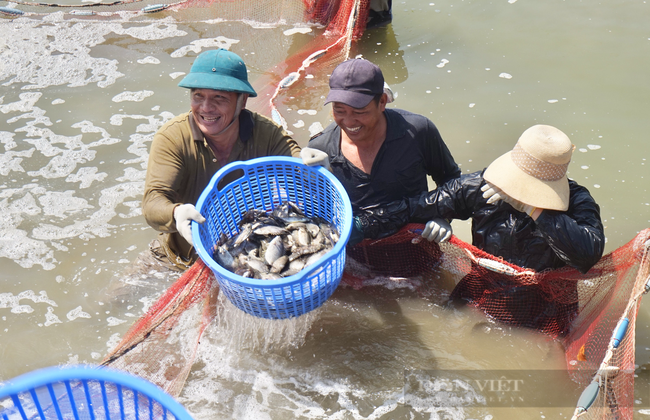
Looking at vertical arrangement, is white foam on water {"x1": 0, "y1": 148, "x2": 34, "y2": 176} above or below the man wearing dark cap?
below

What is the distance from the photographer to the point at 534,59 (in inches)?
271

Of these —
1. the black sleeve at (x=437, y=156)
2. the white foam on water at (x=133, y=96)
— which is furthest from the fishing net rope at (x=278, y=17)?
the black sleeve at (x=437, y=156)

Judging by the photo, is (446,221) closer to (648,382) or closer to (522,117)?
(648,382)

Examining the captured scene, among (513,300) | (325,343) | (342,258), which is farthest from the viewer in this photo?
(325,343)

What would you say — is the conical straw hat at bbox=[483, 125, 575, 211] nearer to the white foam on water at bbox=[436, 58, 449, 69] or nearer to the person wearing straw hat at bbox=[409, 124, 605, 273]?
the person wearing straw hat at bbox=[409, 124, 605, 273]

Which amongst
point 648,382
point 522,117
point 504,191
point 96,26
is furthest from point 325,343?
point 96,26

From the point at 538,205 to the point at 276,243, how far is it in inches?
59.8

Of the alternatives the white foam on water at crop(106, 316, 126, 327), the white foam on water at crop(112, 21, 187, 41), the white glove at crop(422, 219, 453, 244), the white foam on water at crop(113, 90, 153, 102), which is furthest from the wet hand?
the white foam on water at crop(112, 21, 187, 41)

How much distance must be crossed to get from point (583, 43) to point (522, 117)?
208 cm

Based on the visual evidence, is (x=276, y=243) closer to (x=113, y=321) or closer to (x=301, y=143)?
(x=113, y=321)

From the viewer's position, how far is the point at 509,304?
11.6 ft

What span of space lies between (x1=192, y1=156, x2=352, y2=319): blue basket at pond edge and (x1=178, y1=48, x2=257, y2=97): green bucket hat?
497mm

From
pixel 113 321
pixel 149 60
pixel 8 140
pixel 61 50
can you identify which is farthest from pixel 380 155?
pixel 61 50

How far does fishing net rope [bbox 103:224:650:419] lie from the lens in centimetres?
273
